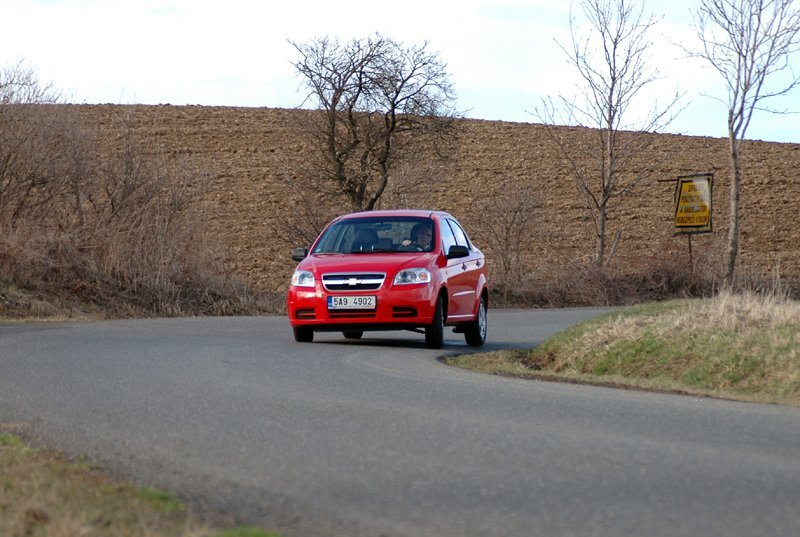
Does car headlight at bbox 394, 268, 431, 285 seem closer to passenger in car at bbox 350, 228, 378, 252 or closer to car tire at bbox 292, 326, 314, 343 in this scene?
passenger in car at bbox 350, 228, 378, 252

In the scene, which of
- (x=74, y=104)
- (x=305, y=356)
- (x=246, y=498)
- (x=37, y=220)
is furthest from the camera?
(x=74, y=104)

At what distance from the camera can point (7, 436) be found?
7.92 meters

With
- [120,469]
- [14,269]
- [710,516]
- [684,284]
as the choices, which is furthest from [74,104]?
[710,516]

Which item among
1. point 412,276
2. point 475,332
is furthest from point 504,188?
point 412,276

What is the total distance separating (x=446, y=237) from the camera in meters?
17.3

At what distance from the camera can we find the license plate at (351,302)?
15.7 m

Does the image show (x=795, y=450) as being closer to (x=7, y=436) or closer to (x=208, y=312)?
(x=7, y=436)

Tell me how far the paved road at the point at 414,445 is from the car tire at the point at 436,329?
7.23 feet

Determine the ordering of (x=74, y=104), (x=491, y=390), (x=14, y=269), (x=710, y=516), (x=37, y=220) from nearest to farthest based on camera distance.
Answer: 1. (x=710, y=516)
2. (x=491, y=390)
3. (x=14, y=269)
4. (x=37, y=220)
5. (x=74, y=104)

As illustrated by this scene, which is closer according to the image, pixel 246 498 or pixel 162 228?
pixel 246 498

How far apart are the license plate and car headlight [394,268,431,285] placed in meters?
0.40

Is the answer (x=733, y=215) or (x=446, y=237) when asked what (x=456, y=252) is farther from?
(x=733, y=215)

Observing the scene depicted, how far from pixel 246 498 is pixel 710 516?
84.0 inches

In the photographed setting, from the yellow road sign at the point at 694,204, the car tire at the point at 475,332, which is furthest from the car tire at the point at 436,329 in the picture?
the yellow road sign at the point at 694,204
